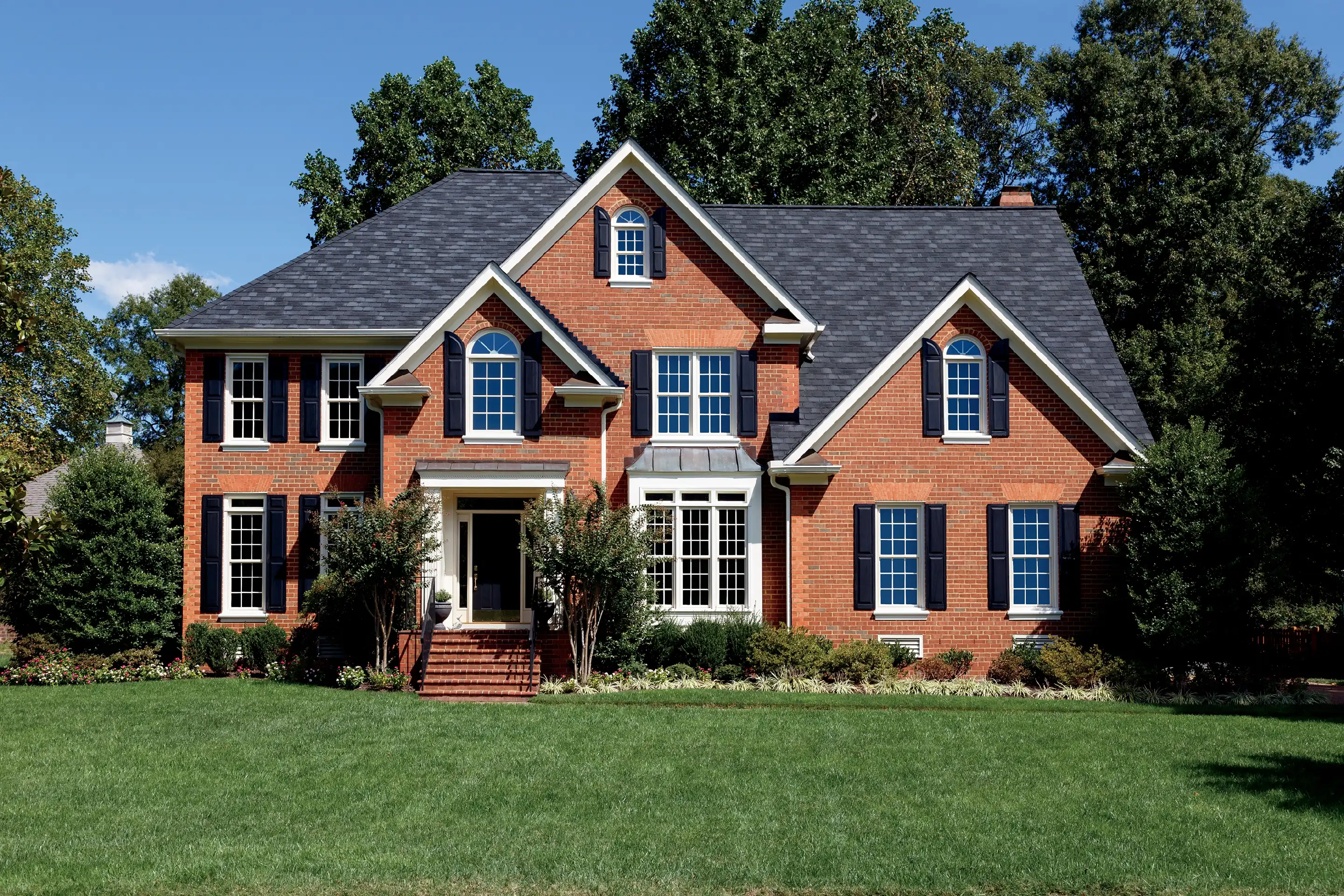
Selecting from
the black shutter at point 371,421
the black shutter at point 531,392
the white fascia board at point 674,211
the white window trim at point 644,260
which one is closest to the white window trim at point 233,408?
the black shutter at point 371,421

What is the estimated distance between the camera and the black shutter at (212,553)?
83.4 ft

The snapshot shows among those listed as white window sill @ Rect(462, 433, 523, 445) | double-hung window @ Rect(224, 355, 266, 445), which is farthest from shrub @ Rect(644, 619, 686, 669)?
double-hung window @ Rect(224, 355, 266, 445)

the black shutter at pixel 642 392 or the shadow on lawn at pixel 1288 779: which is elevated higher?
the black shutter at pixel 642 392

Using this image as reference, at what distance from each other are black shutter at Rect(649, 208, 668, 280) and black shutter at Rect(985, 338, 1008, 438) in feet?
22.1

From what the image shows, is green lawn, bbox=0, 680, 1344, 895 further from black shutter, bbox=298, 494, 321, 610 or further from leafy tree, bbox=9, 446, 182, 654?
black shutter, bbox=298, 494, 321, 610

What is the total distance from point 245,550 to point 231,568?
0.47m

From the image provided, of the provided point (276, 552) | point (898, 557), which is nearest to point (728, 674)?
point (898, 557)

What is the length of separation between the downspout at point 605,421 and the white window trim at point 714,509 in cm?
62

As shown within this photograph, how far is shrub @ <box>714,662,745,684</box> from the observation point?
2242 centimetres

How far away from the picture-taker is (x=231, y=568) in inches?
1015

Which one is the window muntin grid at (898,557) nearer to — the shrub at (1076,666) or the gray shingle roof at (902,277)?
the gray shingle roof at (902,277)

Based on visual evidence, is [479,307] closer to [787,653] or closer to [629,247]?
[629,247]

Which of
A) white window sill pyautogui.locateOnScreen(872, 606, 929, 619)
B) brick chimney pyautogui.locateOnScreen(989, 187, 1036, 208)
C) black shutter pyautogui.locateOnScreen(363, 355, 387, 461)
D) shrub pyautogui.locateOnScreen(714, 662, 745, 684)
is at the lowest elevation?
shrub pyautogui.locateOnScreen(714, 662, 745, 684)

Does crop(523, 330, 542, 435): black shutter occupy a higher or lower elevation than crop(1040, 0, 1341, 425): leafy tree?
lower
